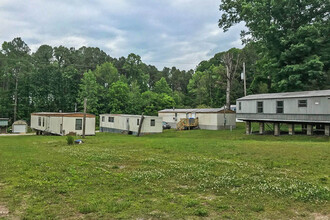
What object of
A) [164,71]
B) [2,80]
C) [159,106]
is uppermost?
[164,71]

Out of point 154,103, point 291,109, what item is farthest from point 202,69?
point 291,109

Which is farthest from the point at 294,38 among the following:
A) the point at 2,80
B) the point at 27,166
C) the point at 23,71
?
the point at 2,80

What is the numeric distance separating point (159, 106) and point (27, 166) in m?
45.7

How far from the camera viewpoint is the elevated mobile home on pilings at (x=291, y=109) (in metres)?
21.6

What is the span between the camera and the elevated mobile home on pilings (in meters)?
21.6

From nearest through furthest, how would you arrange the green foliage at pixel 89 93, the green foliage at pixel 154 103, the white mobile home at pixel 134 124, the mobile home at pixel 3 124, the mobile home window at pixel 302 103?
the mobile home window at pixel 302 103 → the white mobile home at pixel 134 124 → the mobile home at pixel 3 124 → the green foliage at pixel 89 93 → the green foliage at pixel 154 103

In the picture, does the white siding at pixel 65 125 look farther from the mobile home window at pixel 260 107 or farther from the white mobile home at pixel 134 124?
the mobile home window at pixel 260 107

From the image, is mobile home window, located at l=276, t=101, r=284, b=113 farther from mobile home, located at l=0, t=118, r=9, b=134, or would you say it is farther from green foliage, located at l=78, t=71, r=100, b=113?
mobile home, located at l=0, t=118, r=9, b=134

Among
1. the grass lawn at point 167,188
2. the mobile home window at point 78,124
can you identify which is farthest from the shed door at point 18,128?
the grass lawn at point 167,188

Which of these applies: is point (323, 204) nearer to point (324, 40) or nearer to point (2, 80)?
point (324, 40)

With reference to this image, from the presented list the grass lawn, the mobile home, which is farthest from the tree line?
the grass lawn

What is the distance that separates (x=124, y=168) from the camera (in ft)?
35.5

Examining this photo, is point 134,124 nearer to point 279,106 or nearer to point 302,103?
point 279,106

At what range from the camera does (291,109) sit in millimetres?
23516
